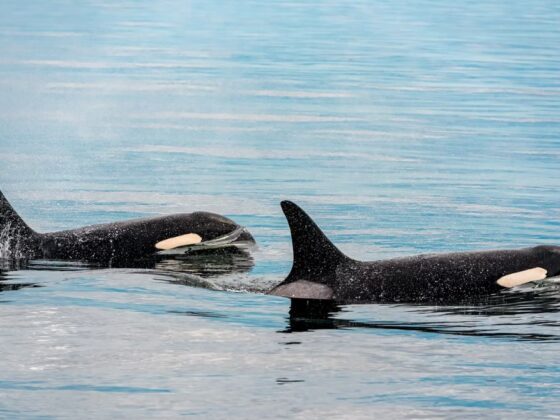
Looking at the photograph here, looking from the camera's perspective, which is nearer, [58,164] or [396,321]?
[396,321]

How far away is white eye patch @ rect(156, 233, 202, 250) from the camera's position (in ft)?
49.3

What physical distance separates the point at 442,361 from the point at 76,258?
5.10m

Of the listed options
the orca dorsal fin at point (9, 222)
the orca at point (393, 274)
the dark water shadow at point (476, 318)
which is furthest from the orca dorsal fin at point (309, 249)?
the orca dorsal fin at point (9, 222)

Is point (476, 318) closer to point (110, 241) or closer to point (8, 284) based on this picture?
point (8, 284)

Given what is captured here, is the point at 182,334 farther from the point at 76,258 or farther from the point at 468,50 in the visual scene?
the point at 468,50

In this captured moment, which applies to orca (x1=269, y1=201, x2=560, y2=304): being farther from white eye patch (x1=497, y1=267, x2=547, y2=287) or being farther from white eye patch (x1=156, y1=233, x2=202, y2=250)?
white eye patch (x1=156, y1=233, x2=202, y2=250)

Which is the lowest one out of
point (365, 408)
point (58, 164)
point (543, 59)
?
point (365, 408)

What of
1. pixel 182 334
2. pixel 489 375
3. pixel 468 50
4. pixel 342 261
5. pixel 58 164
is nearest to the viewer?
pixel 489 375

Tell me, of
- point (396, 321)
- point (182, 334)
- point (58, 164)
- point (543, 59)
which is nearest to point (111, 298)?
point (182, 334)

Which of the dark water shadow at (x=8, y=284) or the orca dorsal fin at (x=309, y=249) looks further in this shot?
the dark water shadow at (x=8, y=284)

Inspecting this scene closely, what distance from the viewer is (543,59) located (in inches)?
1854

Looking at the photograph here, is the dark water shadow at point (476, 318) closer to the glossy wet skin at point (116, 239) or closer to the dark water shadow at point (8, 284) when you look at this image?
the dark water shadow at point (8, 284)

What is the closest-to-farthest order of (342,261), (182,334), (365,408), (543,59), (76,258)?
(365,408)
(182,334)
(342,261)
(76,258)
(543,59)

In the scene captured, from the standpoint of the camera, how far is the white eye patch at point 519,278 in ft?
41.1
